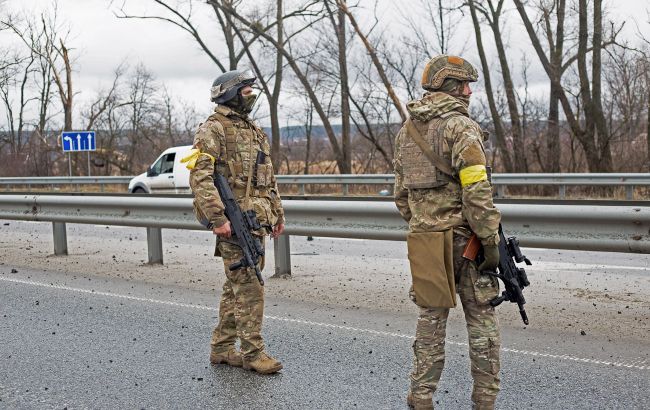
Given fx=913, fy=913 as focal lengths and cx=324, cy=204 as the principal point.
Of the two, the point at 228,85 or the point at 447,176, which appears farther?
the point at 228,85

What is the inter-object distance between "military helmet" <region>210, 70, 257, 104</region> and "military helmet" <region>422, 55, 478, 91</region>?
148cm

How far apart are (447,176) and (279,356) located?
7.08 ft

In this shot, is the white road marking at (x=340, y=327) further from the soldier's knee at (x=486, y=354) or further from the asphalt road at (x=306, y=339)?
the soldier's knee at (x=486, y=354)

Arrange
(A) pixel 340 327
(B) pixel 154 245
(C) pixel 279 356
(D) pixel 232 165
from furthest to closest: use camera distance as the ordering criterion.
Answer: (B) pixel 154 245
(A) pixel 340 327
(C) pixel 279 356
(D) pixel 232 165

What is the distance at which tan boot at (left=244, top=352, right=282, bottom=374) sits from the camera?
5.60 meters

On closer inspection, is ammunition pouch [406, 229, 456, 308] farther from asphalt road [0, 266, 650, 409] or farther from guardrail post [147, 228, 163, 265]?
guardrail post [147, 228, 163, 265]

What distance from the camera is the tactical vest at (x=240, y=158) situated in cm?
562

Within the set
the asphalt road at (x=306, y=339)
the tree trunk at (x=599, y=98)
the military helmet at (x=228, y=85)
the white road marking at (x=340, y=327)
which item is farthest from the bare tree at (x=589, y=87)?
the military helmet at (x=228, y=85)

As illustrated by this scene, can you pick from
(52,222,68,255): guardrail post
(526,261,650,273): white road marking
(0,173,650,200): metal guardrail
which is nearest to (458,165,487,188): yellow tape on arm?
(526,261,650,273): white road marking

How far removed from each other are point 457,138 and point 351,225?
166 inches

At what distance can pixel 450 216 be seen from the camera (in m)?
4.49

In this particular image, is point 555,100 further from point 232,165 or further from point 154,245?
point 232,165

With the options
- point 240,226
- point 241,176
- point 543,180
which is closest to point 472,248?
point 240,226

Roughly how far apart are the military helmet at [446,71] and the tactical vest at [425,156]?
0.17m
